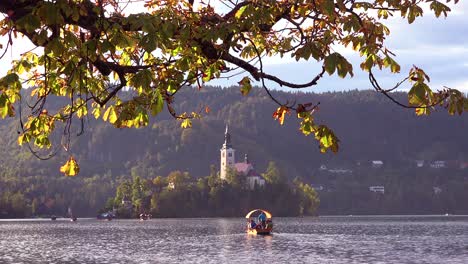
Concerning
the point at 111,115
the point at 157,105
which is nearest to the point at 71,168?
the point at 111,115

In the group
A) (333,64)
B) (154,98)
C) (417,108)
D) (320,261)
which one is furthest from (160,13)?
(320,261)

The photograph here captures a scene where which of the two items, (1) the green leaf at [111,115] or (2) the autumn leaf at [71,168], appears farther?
(2) the autumn leaf at [71,168]

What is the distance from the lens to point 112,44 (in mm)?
8484

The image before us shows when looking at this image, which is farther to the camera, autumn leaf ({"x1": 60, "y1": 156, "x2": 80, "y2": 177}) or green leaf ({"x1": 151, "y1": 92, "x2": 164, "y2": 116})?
autumn leaf ({"x1": 60, "y1": 156, "x2": 80, "y2": 177})

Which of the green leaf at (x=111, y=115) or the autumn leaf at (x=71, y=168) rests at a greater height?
the green leaf at (x=111, y=115)

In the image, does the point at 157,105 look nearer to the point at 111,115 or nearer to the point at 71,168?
the point at 111,115

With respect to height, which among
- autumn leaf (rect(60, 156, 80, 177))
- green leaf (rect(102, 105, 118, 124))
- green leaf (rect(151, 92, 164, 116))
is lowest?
autumn leaf (rect(60, 156, 80, 177))

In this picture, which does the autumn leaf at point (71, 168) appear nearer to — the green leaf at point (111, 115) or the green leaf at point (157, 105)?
the green leaf at point (111, 115)

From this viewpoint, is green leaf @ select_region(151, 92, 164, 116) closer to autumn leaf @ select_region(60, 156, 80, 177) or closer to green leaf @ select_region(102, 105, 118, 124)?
green leaf @ select_region(102, 105, 118, 124)

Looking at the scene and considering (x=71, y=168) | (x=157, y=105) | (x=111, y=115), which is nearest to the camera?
(x=157, y=105)

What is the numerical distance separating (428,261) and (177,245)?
34.6 meters

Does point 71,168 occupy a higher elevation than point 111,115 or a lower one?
lower

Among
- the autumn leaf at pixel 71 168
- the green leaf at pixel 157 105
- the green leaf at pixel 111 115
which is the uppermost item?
the green leaf at pixel 111 115

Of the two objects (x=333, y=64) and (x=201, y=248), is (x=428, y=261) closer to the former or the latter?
(x=201, y=248)
